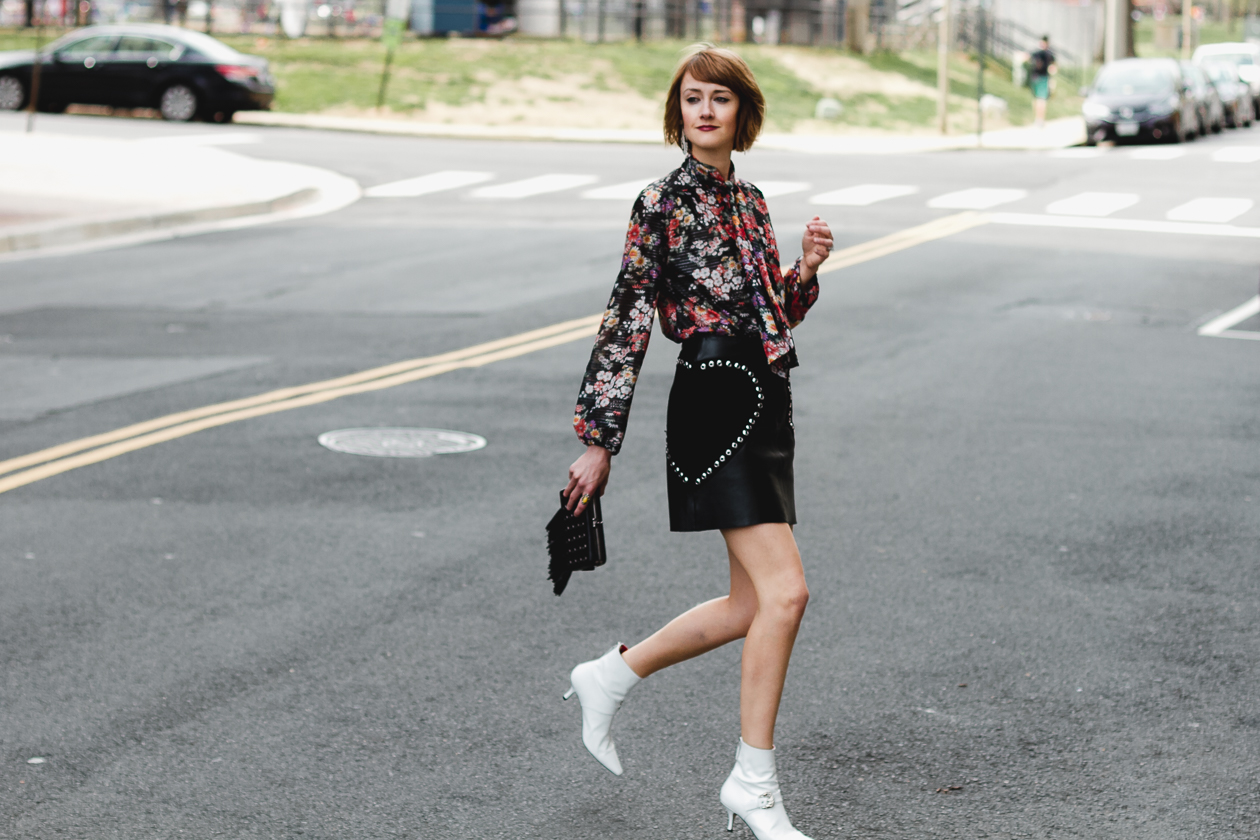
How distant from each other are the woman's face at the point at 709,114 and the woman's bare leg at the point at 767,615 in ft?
3.10

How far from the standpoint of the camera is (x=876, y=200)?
2147 centimetres

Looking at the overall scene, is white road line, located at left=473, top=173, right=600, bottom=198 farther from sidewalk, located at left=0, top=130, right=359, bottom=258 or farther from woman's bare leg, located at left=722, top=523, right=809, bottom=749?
woman's bare leg, located at left=722, top=523, right=809, bottom=749

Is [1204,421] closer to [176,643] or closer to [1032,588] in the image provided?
[1032,588]

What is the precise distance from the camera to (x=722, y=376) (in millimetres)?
3965

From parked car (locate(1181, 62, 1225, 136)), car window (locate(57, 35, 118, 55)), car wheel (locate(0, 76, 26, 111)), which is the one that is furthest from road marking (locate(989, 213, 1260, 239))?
car wheel (locate(0, 76, 26, 111))

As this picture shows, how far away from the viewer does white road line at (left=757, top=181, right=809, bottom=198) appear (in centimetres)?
2189

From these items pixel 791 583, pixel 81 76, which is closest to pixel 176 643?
pixel 791 583

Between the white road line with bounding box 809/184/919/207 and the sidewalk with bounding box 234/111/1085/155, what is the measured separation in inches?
274

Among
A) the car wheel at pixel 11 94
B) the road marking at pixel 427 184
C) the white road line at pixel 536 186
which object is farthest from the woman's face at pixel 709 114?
the car wheel at pixel 11 94

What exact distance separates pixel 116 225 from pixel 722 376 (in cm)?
1499

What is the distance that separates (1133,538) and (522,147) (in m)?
22.7

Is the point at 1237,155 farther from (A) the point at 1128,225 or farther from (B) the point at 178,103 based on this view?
(B) the point at 178,103

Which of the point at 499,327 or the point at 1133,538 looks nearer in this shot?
the point at 1133,538

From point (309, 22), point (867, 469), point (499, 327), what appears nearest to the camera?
point (867, 469)
